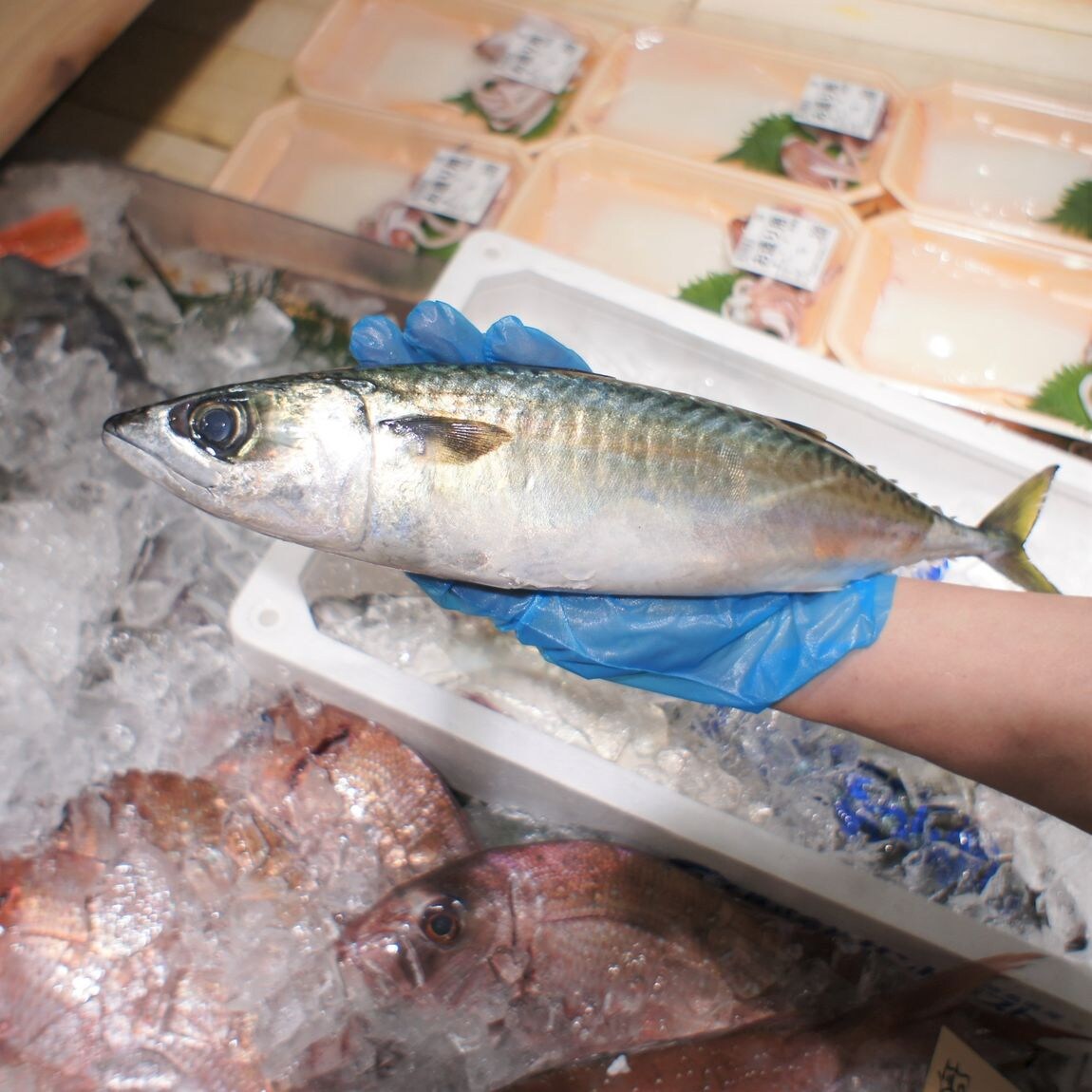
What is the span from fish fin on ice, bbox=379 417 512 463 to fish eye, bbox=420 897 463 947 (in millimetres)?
944

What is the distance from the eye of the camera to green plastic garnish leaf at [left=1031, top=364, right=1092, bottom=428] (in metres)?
2.39

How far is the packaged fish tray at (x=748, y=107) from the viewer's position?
9.48 ft

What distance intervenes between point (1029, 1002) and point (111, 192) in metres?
3.29

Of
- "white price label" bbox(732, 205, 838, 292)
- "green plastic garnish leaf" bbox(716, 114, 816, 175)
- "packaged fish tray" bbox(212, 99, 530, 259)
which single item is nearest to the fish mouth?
"packaged fish tray" bbox(212, 99, 530, 259)

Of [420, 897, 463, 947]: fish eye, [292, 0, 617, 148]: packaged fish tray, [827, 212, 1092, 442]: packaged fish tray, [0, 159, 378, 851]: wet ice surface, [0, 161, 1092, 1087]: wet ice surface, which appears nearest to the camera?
[420, 897, 463, 947]: fish eye

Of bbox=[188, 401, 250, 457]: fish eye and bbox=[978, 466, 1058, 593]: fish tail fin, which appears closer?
bbox=[188, 401, 250, 457]: fish eye

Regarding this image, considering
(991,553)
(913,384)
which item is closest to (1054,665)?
(991,553)

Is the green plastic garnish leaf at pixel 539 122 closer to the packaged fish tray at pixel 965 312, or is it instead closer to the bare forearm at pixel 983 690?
the packaged fish tray at pixel 965 312

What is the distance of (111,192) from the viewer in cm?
264

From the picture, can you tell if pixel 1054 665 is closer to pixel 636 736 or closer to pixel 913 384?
pixel 636 736

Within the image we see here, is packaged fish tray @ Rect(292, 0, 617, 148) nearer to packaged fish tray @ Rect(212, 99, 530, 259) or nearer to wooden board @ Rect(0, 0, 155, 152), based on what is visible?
packaged fish tray @ Rect(212, 99, 530, 259)

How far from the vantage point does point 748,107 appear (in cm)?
310

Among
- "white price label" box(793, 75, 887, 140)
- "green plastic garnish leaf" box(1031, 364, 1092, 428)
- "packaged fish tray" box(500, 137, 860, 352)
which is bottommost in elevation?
"green plastic garnish leaf" box(1031, 364, 1092, 428)

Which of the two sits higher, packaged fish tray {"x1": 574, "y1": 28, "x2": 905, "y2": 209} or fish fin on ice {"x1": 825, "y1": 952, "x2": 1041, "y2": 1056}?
packaged fish tray {"x1": 574, "y1": 28, "x2": 905, "y2": 209}
